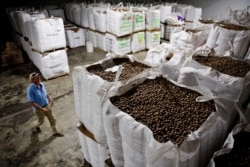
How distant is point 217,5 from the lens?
881cm

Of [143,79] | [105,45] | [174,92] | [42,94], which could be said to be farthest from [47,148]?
[105,45]

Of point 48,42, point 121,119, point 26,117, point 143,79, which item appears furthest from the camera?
point 48,42

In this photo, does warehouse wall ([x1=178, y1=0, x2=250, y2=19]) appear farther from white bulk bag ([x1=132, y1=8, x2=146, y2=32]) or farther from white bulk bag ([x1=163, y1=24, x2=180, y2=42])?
white bulk bag ([x1=132, y1=8, x2=146, y2=32])

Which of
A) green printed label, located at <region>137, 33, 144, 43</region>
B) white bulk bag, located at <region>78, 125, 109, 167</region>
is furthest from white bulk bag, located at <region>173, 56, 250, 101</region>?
green printed label, located at <region>137, 33, 144, 43</region>

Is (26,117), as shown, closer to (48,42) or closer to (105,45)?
(48,42)

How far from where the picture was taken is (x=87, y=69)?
6.43 feet

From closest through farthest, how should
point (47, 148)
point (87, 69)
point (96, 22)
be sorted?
1. point (87, 69)
2. point (47, 148)
3. point (96, 22)

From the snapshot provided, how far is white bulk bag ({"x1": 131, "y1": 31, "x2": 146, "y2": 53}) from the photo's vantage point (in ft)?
20.4

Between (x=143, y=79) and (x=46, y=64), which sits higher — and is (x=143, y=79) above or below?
above

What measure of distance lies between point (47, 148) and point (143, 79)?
6.41 ft

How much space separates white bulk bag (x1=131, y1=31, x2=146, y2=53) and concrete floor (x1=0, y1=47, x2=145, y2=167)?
2388 mm

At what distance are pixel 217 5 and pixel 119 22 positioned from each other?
5.68 m

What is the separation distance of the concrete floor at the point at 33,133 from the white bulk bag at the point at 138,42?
7.83ft

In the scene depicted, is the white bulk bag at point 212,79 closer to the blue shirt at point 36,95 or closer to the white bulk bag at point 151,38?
the blue shirt at point 36,95
